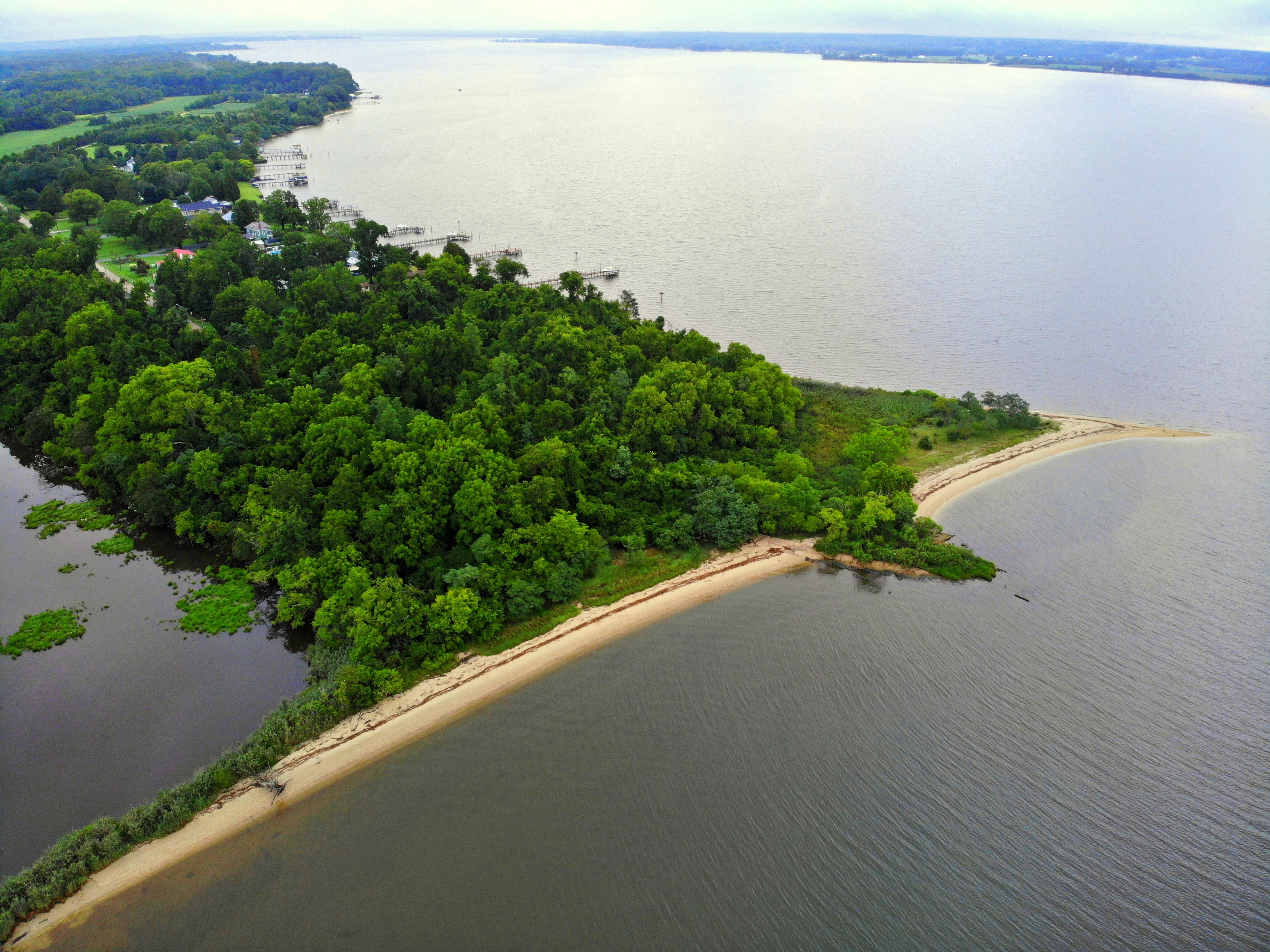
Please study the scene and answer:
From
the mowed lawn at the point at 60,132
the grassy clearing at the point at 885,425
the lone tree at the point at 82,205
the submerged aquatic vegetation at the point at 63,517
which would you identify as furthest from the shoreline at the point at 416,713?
the mowed lawn at the point at 60,132

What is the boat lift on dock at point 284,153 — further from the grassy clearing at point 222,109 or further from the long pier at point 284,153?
the grassy clearing at point 222,109

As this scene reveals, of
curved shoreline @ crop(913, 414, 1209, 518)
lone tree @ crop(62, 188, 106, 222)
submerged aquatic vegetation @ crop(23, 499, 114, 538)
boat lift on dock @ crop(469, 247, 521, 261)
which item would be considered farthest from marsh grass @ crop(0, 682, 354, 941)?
lone tree @ crop(62, 188, 106, 222)

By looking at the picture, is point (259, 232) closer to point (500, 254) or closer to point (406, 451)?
point (500, 254)

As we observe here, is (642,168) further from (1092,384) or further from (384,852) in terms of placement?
(384,852)

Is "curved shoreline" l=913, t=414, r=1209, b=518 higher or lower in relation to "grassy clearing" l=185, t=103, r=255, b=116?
lower

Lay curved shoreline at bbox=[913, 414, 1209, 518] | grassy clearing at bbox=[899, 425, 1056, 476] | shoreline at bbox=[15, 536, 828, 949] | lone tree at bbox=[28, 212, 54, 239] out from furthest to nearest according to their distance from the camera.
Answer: lone tree at bbox=[28, 212, 54, 239] < grassy clearing at bbox=[899, 425, 1056, 476] < curved shoreline at bbox=[913, 414, 1209, 518] < shoreline at bbox=[15, 536, 828, 949]

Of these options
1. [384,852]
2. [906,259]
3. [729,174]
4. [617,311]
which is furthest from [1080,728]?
[729,174]

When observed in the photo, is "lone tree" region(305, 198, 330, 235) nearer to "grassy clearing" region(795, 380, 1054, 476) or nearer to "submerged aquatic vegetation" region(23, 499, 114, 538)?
"submerged aquatic vegetation" region(23, 499, 114, 538)
